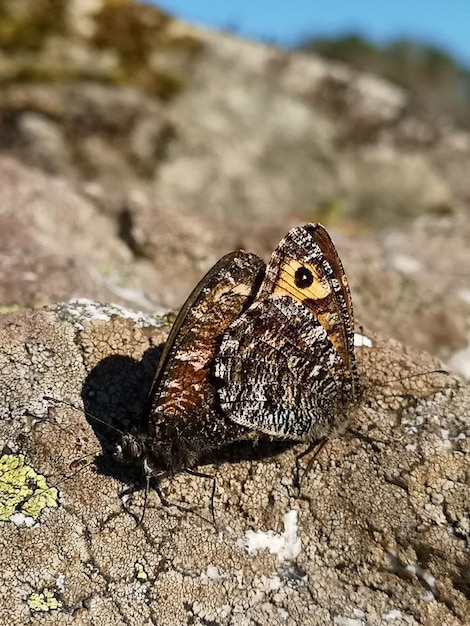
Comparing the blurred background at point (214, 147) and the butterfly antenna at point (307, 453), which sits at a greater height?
the blurred background at point (214, 147)

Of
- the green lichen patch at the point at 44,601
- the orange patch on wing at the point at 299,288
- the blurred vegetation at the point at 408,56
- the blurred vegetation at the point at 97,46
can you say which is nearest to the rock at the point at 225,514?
the green lichen patch at the point at 44,601

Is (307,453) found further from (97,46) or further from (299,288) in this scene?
(97,46)

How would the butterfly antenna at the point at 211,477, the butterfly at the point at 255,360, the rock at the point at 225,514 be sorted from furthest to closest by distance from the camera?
the butterfly antenna at the point at 211,477
the butterfly at the point at 255,360
the rock at the point at 225,514

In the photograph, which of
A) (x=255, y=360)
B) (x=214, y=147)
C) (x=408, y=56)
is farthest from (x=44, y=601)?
(x=408, y=56)

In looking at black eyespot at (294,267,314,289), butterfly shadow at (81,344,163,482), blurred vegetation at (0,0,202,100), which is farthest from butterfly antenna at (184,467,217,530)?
blurred vegetation at (0,0,202,100)

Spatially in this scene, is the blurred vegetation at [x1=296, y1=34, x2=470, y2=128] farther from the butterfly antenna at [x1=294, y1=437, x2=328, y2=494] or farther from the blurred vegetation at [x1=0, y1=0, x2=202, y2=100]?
the butterfly antenna at [x1=294, y1=437, x2=328, y2=494]

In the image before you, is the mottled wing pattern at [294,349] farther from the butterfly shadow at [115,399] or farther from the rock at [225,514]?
the butterfly shadow at [115,399]
